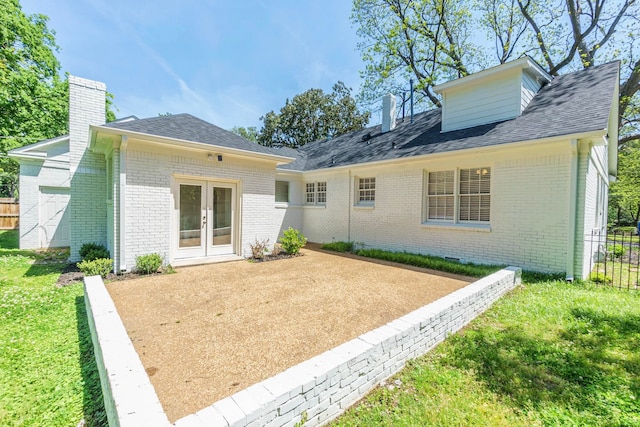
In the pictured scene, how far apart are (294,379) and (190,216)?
6914 millimetres

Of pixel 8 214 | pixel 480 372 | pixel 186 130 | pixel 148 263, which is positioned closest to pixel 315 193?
pixel 186 130

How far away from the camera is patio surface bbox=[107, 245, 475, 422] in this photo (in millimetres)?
2852

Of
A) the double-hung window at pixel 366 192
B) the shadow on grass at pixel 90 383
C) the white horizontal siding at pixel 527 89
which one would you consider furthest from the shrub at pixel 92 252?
the white horizontal siding at pixel 527 89

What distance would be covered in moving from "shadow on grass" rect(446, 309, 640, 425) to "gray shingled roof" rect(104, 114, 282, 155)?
7.53m

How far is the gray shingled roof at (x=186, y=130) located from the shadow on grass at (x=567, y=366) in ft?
24.7

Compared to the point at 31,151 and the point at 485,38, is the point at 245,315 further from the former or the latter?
the point at 485,38

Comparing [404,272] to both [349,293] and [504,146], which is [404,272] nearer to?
[349,293]

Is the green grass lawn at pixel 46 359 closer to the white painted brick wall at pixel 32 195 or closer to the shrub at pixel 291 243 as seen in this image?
the shrub at pixel 291 243

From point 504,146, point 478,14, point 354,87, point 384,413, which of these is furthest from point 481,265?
point 354,87

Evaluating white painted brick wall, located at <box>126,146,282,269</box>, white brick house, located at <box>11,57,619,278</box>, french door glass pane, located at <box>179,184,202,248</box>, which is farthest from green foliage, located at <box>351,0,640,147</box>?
french door glass pane, located at <box>179,184,202,248</box>

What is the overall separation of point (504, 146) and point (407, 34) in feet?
43.4

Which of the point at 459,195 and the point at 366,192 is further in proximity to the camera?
the point at 366,192

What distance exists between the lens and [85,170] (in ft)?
28.4

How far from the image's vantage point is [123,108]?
956 inches
